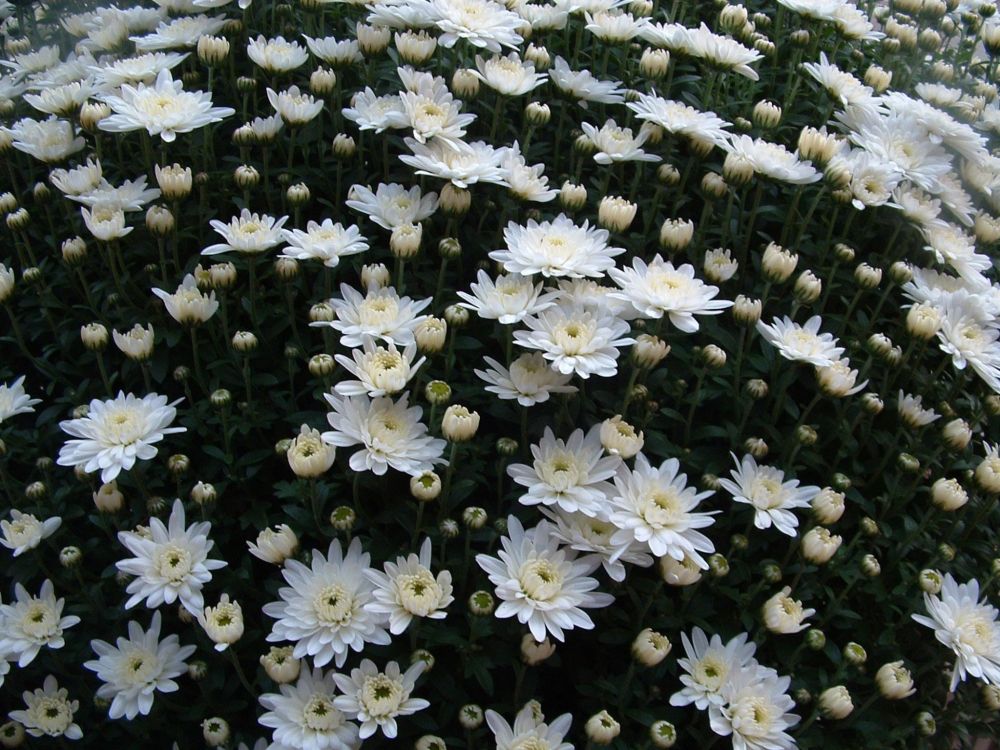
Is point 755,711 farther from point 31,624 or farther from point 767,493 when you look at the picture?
point 31,624

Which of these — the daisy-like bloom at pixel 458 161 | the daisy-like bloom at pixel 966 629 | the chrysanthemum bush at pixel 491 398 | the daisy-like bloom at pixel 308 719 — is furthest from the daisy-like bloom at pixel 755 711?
the daisy-like bloom at pixel 458 161

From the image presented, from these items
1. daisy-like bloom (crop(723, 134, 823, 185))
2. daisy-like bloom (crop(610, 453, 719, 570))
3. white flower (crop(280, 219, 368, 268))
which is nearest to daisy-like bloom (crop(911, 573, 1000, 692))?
daisy-like bloom (crop(610, 453, 719, 570))

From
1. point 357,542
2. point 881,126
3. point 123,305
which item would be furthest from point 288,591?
point 881,126

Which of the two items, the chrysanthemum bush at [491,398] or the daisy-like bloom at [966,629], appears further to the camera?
the daisy-like bloom at [966,629]

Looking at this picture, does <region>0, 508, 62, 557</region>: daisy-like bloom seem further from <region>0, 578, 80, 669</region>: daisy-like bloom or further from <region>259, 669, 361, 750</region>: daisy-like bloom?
<region>259, 669, 361, 750</region>: daisy-like bloom

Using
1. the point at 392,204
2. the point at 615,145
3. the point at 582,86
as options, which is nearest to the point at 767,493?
the point at 615,145

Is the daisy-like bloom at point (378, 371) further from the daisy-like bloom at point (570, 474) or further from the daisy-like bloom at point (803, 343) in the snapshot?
the daisy-like bloom at point (803, 343)
